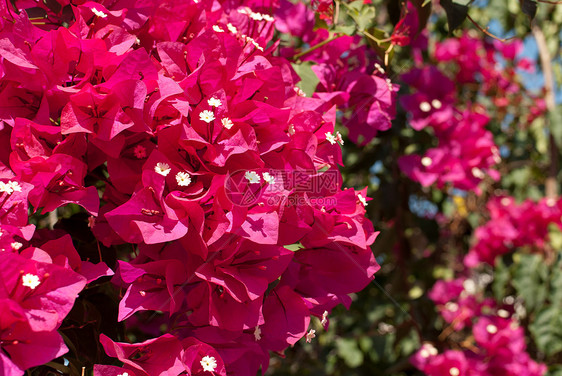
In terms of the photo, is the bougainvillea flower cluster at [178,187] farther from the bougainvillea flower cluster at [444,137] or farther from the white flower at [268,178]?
the bougainvillea flower cluster at [444,137]

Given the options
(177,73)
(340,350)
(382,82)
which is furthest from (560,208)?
(177,73)

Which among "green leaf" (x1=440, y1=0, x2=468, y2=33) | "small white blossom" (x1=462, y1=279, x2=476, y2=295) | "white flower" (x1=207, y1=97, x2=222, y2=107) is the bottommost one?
"small white blossom" (x1=462, y1=279, x2=476, y2=295)

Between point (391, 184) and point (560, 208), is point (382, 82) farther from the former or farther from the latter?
point (560, 208)

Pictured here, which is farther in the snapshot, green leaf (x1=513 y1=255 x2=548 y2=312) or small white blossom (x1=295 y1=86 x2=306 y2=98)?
green leaf (x1=513 y1=255 x2=548 y2=312)

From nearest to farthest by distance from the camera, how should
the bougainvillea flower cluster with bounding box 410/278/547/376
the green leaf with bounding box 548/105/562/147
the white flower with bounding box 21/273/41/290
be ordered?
the white flower with bounding box 21/273/41/290, the bougainvillea flower cluster with bounding box 410/278/547/376, the green leaf with bounding box 548/105/562/147

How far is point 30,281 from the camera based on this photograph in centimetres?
50

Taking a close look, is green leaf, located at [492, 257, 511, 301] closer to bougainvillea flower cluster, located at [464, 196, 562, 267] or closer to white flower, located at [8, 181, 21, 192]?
bougainvillea flower cluster, located at [464, 196, 562, 267]

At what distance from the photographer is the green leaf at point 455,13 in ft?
3.01

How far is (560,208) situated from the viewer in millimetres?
1979

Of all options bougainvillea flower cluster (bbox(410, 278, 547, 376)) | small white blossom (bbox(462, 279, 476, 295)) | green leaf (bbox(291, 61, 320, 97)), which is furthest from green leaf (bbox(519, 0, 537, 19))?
small white blossom (bbox(462, 279, 476, 295))

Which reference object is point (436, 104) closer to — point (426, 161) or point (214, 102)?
point (426, 161)

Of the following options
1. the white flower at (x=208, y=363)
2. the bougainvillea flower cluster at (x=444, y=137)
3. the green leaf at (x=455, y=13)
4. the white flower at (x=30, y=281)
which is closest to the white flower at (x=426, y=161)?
the bougainvillea flower cluster at (x=444, y=137)

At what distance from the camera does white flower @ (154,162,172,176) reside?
0.59m

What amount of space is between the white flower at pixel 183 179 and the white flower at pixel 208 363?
17cm
